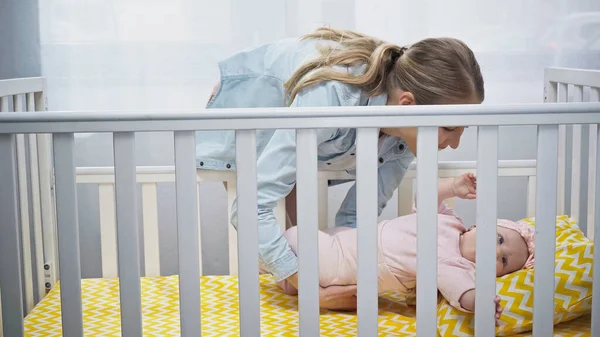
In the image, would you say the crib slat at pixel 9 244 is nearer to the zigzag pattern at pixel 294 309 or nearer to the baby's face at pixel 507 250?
the zigzag pattern at pixel 294 309

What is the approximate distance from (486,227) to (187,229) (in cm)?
42

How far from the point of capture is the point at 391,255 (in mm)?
1394

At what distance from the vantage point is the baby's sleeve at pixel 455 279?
1278 mm

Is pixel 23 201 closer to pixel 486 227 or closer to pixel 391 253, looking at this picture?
pixel 391 253

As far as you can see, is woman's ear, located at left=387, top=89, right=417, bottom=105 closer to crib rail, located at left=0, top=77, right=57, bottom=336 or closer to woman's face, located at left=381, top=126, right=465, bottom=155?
woman's face, located at left=381, top=126, right=465, bottom=155

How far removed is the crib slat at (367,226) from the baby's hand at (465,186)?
50 cm

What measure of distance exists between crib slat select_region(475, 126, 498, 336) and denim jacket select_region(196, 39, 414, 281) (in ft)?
1.11

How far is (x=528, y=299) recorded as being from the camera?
1.27m

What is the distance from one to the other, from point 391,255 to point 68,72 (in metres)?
1.15

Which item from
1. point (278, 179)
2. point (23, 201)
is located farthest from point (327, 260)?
point (23, 201)

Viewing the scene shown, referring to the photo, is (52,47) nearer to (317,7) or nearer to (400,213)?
(317,7)

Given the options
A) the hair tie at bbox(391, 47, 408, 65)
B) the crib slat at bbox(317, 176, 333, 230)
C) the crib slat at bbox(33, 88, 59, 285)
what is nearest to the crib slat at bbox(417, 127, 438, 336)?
the hair tie at bbox(391, 47, 408, 65)

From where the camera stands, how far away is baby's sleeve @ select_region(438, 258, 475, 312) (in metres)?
1.28

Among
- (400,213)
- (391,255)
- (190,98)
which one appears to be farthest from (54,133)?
(190,98)
